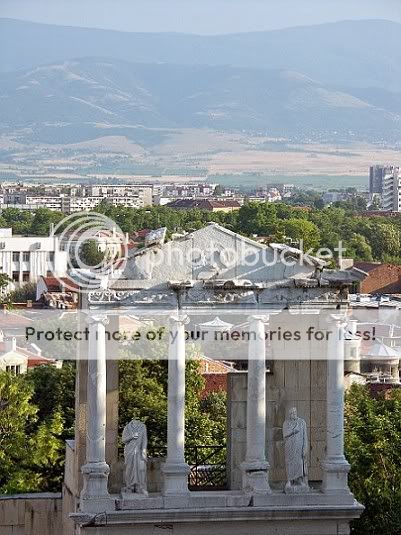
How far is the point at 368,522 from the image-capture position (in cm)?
2766

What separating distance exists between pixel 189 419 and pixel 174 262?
64.1 feet

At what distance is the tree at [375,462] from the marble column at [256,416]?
20.2ft

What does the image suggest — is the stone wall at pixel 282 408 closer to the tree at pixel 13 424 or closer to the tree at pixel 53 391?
the tree at pixel 13 424

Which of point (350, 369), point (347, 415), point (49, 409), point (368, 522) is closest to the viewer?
point (368, 522)

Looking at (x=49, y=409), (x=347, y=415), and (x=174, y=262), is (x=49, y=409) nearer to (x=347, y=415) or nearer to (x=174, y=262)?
(x=347, y=415)

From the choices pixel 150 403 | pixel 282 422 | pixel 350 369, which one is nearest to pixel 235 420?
pixel 282 422

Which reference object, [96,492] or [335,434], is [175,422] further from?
[335,434]

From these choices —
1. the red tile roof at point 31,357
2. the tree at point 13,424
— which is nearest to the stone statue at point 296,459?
the tree at point 13,424

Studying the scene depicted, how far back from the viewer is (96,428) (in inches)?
835

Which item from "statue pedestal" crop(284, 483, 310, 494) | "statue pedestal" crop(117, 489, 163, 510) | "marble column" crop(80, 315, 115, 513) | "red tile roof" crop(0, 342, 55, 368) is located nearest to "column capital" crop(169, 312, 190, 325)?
"marble column" crop(80, 315, 115, 513)

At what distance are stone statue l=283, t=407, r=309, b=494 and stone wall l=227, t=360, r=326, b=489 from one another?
44 cm

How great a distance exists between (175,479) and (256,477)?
1.05 meters

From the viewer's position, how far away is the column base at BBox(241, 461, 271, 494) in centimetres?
2158

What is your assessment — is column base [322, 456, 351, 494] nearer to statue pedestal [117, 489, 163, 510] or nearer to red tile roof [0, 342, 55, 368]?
statue pedestal [117, 489, 163, 510]
